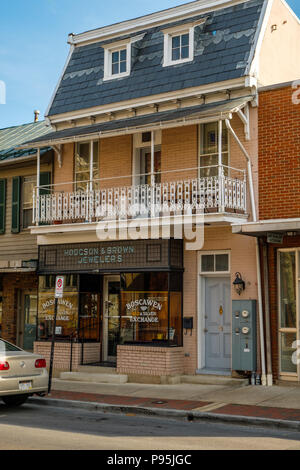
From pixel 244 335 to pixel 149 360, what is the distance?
2489mm

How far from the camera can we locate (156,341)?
1540cm

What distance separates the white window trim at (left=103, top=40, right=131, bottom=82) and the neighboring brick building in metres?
4.46

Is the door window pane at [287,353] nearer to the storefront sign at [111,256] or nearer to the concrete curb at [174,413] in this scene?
the storefront sign at [111,256]

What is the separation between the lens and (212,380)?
14.6m

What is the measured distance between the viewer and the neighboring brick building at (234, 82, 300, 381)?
46.0 feet

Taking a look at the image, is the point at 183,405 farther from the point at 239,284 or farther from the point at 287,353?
the point at 239,284

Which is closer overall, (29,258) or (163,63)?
(163,63)

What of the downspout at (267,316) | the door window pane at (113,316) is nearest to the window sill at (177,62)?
the downspout at (267,316)

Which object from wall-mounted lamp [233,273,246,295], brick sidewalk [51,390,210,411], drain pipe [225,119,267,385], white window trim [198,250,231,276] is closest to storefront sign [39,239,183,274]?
white window trim [198,250,231,276]

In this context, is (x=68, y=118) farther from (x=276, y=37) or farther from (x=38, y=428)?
(x=38, y=428)

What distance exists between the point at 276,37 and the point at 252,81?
2.22 metres

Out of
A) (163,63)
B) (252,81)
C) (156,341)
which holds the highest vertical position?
(163,63)

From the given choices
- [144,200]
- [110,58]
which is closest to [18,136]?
[110,58]
